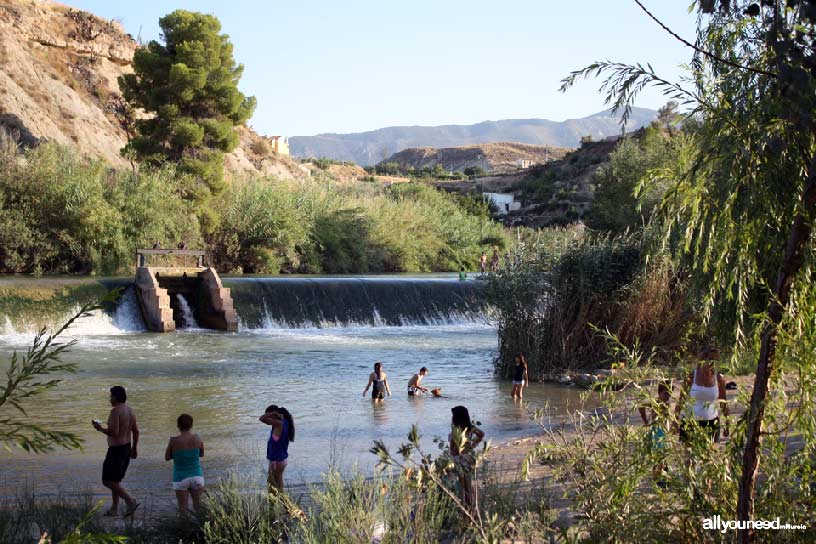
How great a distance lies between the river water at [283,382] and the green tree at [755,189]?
11.6ft

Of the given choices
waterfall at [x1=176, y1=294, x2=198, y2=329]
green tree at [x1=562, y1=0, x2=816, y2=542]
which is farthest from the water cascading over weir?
green tree at [x1=562, y1=0, x2=816, y2=542]

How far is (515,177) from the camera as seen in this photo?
85.9 m

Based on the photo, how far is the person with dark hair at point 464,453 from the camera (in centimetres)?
455

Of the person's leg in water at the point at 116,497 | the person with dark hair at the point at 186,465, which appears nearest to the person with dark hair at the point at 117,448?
the person's leg in water at the point at 116,497

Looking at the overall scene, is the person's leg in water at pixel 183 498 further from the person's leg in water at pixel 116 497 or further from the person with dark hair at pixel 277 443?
the person with dark hair at pixel 277 443

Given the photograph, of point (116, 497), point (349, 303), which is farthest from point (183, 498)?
point (349, 303)

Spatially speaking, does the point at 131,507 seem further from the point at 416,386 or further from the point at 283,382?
the point at 283,382

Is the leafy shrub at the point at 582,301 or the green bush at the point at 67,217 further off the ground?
the green bush at the point at 67,217

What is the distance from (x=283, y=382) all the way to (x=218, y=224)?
Result: 73.4 feet

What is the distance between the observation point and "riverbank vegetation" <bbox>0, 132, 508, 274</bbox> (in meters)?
32.4

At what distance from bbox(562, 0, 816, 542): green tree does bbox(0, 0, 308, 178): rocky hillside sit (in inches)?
Result: 1651

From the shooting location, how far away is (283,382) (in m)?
17.2

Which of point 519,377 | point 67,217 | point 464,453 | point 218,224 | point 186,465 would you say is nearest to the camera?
point 464,453

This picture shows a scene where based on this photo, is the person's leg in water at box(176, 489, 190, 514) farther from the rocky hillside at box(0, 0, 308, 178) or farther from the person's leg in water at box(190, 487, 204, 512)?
the rocky hillside at box(0, 0, 308, 178)
